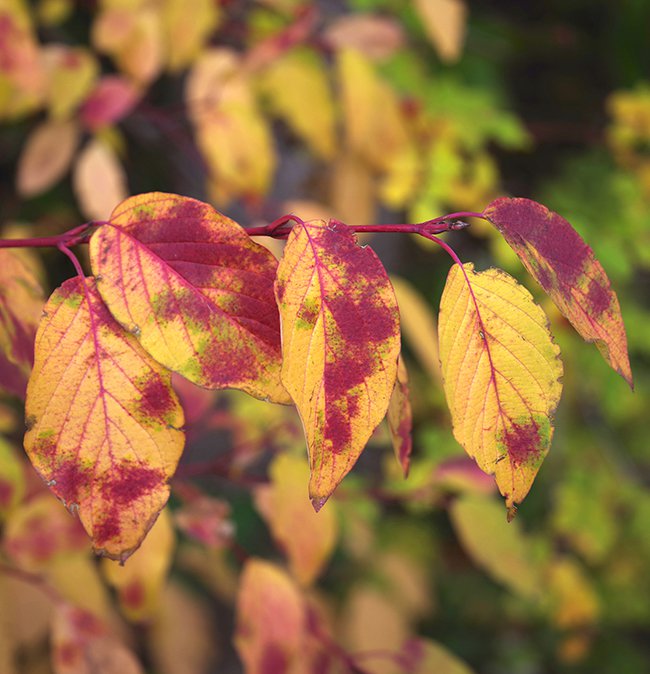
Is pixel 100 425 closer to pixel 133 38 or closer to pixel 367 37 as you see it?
pixel 133 38

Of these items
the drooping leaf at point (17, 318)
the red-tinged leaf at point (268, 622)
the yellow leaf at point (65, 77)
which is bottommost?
the red-tinged leaf at point (268, 622)

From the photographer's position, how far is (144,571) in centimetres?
74

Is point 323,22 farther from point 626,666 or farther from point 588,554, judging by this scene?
point 626,666

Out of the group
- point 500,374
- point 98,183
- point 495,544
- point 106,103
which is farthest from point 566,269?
point 106,103

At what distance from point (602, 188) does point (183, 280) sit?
1248mm

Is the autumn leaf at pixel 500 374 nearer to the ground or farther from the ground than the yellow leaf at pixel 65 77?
farther from the ground

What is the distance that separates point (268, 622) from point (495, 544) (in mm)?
317

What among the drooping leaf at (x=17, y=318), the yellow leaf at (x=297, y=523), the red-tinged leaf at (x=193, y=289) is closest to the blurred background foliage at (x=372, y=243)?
the yellow leaf at (x=297, y=523)

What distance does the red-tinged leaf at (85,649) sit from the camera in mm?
674

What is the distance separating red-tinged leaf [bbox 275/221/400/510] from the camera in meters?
0.34

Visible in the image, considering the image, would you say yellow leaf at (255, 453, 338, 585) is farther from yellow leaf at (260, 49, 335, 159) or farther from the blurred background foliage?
yellow leaf at (260, 49, 335, 159)

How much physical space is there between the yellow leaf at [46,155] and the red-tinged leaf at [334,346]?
2.46 ft

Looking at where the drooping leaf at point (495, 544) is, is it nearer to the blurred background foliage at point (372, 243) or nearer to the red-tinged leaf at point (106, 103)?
the blurred background foliage at point (372, 243)

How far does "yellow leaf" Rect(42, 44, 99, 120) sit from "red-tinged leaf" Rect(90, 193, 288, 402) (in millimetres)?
670
